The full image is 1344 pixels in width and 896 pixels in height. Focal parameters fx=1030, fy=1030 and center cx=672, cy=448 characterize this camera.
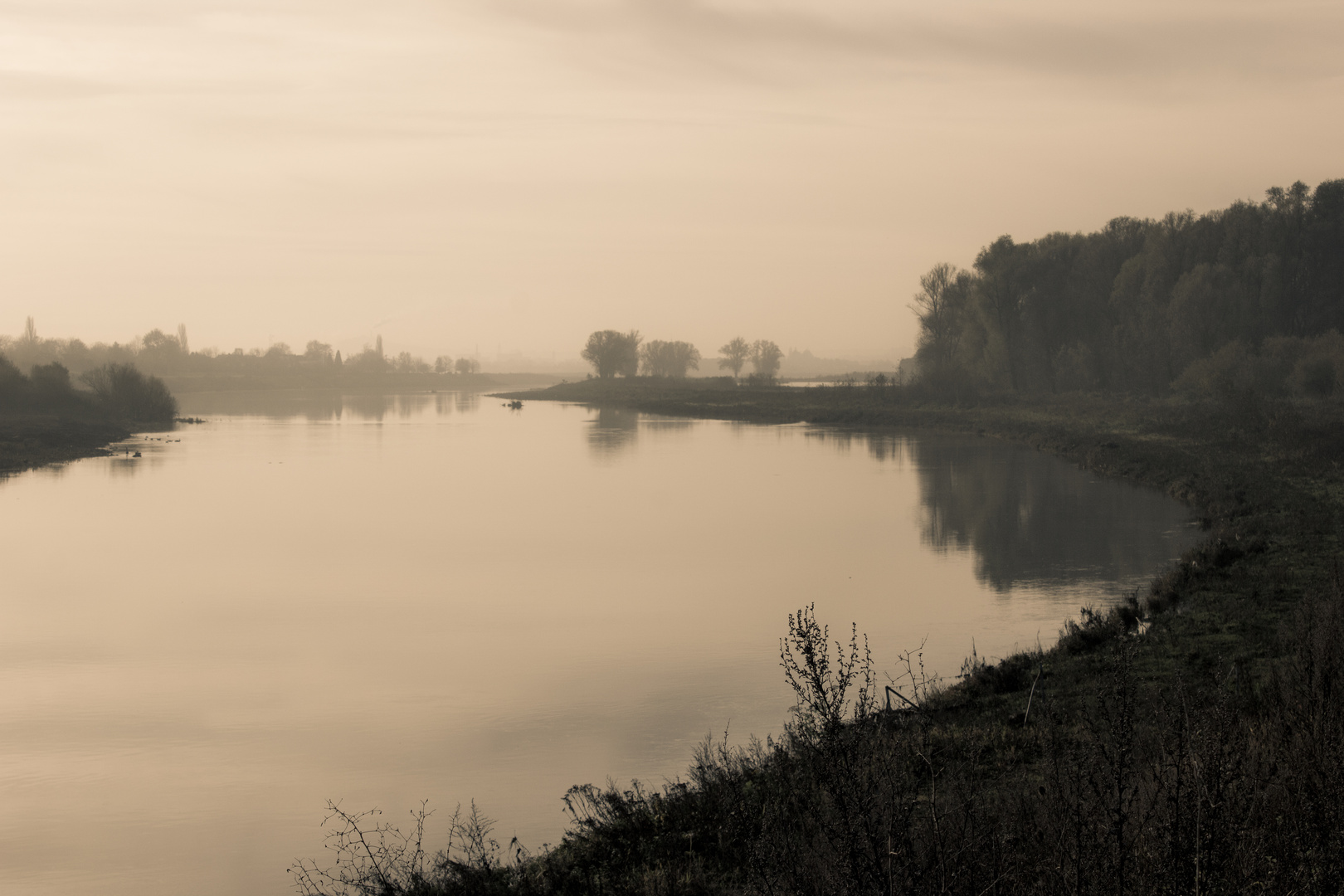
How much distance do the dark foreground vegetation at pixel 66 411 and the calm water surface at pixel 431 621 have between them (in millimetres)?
8727

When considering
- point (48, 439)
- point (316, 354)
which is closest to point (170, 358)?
point (316, 354)

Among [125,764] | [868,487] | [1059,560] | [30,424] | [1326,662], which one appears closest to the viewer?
[1326,662]

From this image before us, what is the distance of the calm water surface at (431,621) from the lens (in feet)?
29.8

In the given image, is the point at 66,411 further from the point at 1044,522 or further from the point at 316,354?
the point at 316,354

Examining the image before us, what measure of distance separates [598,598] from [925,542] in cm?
784

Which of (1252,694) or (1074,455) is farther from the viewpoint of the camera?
(1074,455)

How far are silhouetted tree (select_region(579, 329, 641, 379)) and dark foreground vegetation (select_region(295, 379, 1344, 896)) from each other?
4722 inches

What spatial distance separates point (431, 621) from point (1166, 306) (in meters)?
50.3

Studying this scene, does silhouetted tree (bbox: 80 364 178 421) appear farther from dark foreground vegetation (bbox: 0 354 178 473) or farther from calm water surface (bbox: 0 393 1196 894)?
calm water surface (bbox: 0 393 1196 894)

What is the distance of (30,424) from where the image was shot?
152 feet

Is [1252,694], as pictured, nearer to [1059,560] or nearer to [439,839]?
[439,839]

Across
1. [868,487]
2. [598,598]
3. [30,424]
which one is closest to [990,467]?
[868,487]

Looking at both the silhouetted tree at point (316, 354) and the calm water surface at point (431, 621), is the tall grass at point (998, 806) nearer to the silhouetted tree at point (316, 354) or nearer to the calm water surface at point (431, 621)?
the calm water surface at point (431, 621)

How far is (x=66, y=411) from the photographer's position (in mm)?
55312
